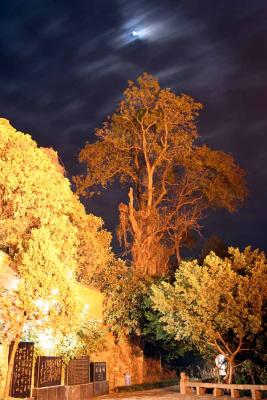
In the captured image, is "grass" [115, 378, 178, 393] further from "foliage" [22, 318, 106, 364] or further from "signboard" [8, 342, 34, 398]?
"signboard" [8, 342, 34, 398]

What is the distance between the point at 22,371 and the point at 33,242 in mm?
3378

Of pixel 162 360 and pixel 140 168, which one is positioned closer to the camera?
pixel 162 360

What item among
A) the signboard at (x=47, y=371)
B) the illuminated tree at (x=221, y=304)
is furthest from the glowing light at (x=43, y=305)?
the illuminated tree at (x=221, y=304)

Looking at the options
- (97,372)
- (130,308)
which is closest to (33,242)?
(97,372)

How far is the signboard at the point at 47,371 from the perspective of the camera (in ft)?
40.8

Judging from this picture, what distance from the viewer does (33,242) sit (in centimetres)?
1159

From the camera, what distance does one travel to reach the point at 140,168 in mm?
26078

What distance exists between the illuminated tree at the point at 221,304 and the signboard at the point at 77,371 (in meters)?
3.18

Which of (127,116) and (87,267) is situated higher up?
(127,116)

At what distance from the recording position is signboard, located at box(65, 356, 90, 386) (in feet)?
46.4

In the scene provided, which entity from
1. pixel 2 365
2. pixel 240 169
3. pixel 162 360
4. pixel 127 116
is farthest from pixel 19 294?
pixel 240 169

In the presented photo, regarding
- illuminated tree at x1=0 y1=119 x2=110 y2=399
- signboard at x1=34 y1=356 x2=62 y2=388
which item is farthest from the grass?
illuminated tree at x1=0 y1=119 x2=110 y2=399

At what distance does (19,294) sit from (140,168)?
631 inches

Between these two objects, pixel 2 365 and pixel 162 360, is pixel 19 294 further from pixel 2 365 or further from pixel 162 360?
pixel 162 360
